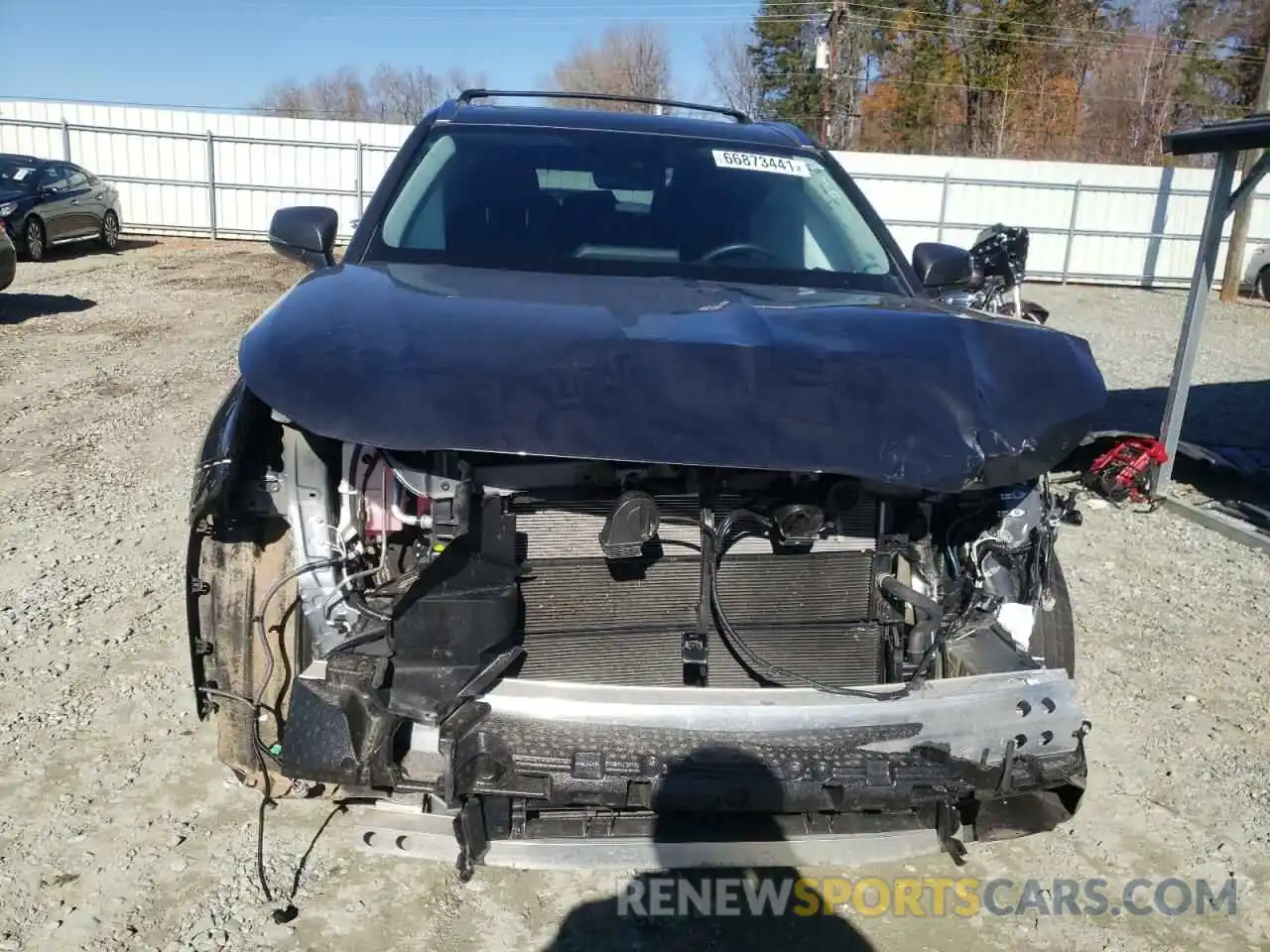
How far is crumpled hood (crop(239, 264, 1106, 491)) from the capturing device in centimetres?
203

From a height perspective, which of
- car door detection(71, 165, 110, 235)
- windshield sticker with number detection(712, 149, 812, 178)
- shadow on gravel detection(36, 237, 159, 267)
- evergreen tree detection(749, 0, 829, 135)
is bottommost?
shadow on gravel detection(36, 237, 159, 267)

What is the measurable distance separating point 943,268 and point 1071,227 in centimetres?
1710

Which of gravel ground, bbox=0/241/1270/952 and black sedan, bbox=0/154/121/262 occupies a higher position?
black sedan, bbox=0/154/121/262

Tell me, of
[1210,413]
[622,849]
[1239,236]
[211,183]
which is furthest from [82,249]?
[1239,236]

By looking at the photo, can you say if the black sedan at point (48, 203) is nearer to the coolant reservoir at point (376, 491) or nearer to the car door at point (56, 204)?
the car door at point (56, 204)

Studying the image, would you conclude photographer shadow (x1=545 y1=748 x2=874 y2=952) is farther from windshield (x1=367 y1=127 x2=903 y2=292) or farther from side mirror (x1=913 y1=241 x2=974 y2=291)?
side mirror (x1=913 y1=241 x2=974 y2=291)

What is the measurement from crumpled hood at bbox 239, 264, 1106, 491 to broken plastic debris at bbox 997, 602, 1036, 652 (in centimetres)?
55

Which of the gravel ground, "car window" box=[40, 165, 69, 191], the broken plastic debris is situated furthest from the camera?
"car window" box=[40, 165, 69, 191]

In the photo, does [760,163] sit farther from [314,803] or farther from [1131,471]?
[1131,471]

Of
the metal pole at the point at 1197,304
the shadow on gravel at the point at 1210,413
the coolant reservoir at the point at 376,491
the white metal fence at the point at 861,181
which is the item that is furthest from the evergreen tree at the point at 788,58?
the coolant reservoir at the point at 376,491

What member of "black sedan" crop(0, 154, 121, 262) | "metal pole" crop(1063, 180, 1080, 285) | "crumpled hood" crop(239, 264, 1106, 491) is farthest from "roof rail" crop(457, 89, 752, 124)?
"metal pole" crop(1063, 180, 1080, 285)

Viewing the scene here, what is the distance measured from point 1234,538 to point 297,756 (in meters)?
5.56

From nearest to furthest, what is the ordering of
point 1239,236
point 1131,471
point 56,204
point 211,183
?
point 1131,471 → point 56,204 → point 1239,236 → point 211,183

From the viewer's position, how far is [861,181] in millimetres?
18438
